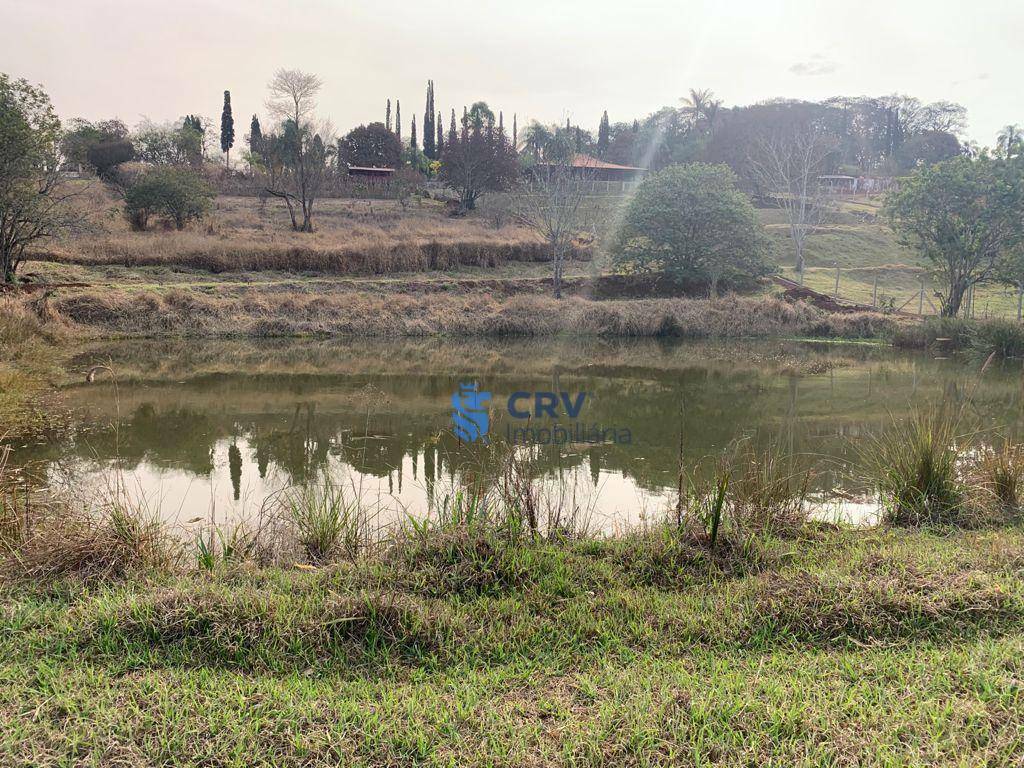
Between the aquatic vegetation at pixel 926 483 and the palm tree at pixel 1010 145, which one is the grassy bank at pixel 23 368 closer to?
the aquatic vegetation at pixel 926 483

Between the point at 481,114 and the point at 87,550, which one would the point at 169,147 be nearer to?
the point at 481,114

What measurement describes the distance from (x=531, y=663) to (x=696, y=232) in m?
28.3

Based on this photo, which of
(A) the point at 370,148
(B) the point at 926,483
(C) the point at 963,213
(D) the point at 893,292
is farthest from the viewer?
(A) the point at 370,148

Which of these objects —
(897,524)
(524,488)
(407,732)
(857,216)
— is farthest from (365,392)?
(857,216)

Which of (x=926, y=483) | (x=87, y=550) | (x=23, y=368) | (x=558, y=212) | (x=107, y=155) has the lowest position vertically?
(x=23, y=368)

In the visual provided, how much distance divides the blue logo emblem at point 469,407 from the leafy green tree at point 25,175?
1512 cm

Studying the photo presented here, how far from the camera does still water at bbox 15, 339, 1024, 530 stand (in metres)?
7.04

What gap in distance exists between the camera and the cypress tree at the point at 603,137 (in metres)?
71.3

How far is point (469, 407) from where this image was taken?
12648mm

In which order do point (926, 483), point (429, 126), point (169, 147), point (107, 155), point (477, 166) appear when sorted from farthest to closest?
point (429, 126) < point (169, 147) < point (477, 166) < point (107, 155) < point (926, 483)

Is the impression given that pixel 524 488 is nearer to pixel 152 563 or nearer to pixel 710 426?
pixel 152 563

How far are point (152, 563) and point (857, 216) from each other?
171 feet

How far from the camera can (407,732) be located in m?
2.72

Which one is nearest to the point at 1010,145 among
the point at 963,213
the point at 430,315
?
the point at 963,213
